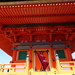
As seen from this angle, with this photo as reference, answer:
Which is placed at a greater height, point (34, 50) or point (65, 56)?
point (34, 50)

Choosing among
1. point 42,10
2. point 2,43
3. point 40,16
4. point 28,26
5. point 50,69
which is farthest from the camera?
point 2,43

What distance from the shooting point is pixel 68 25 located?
7.48m

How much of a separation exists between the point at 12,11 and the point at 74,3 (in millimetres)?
4036

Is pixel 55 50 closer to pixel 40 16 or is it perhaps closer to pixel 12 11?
pixel 40 16

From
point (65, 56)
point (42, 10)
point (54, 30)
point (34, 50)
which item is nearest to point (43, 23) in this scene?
point (54, 30)

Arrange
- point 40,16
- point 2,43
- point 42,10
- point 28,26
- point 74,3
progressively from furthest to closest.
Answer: point 2,43, point 28,26, point 40,16, point 42,10, point 74,3

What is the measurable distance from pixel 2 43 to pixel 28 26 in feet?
15.3

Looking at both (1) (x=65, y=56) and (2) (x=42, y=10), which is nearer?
(2) (x=42, y=10)

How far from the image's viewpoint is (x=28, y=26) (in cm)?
768

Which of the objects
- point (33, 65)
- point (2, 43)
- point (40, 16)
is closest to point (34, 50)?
point (33, 65)

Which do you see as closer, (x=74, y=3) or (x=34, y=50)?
(x=74, y=3)

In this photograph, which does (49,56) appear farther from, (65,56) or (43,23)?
(43,23)

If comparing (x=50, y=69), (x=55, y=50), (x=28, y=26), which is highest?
(x=28, y=26)

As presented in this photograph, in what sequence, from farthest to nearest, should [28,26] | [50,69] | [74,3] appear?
[28,26]
[50,69]
[74,3]
